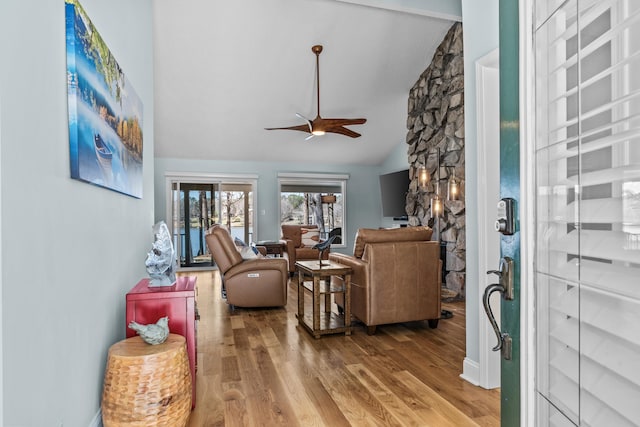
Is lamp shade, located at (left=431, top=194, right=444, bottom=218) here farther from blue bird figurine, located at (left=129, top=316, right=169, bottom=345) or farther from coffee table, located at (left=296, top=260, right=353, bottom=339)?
blue bird figurine, located at (left=129, top=316, right=169, bottom=345)

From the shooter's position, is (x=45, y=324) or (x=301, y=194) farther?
(x=301, y=194)

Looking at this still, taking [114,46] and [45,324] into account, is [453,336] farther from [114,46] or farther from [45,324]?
[114,46]

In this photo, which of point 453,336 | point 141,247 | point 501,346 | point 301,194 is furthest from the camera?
point 301,194

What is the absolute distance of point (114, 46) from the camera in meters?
2.13

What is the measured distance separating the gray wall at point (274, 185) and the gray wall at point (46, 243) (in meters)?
5.93

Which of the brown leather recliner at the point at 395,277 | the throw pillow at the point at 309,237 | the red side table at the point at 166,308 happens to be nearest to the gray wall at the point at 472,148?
the brown leather recliner at the point at 395,277

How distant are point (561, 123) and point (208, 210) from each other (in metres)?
7.84

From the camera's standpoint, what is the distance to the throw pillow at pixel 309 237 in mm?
7574

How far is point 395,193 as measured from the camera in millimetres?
7215

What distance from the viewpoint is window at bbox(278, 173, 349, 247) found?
8.70 metres

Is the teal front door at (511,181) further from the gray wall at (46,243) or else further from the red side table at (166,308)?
the red side table at (166,308)

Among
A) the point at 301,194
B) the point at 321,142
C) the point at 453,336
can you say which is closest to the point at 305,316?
the point at 453,336

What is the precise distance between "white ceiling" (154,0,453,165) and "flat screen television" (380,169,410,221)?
97 centimetres

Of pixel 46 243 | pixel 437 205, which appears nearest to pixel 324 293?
pixel 46 243
